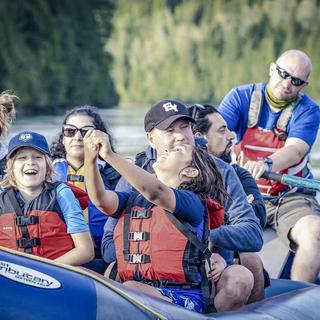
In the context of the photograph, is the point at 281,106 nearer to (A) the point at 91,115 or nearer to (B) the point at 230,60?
(A) the point at 91,115

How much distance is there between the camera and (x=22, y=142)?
13.8ft

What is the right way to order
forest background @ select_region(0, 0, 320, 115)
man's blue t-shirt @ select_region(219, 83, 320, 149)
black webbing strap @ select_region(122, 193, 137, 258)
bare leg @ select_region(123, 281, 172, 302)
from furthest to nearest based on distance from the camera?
forest background @ select_region(0, 0, 320, 115), man's blue t-shirt @ select_region(219, 83, 320, 149), black webbing strap @ select_region(122, 193, 137, 258), bare leg @ select_region(123, 281, 172, 302)

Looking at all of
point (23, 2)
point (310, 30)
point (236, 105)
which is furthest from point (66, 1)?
point (236, 105)

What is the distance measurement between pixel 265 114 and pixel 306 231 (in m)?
0.84

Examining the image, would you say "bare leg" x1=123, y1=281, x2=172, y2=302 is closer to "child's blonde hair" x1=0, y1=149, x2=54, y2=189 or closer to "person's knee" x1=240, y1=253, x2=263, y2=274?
"child's blonde hair" x1=0, y1=149, x2=54, y2=189

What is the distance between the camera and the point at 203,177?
3.91 meters

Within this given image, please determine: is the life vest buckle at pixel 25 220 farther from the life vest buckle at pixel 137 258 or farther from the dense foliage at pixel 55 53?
the dense foliage at pixel 55 53

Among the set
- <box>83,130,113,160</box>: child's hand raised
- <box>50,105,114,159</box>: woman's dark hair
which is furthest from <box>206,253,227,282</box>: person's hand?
<box>50,105,114,159</box>: woman's dark hair

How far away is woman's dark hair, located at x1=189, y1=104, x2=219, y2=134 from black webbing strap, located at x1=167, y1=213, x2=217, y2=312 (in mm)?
1079

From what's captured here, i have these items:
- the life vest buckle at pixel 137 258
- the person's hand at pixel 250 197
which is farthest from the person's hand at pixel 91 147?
the person's hand at pixel 250 197

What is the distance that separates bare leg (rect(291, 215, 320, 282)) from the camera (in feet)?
17.4

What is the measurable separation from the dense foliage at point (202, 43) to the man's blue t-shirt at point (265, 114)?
44321 millimetres

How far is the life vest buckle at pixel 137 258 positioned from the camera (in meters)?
3.82

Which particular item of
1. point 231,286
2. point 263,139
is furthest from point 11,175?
point 263,139
